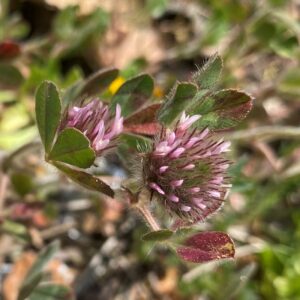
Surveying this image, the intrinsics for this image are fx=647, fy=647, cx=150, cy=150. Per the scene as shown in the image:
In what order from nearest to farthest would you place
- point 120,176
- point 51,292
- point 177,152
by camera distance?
point 177,152 → point 51,292 → point 120,176

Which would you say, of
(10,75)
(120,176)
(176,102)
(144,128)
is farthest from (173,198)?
(10,75)

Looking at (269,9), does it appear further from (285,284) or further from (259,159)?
(285,284)

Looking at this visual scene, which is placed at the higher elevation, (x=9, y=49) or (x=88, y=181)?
(x=88, y=181)

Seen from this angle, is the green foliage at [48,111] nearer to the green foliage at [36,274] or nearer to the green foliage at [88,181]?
the green foliage at [88,181]

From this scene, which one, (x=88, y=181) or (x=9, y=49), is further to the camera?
(x=9, y=49)

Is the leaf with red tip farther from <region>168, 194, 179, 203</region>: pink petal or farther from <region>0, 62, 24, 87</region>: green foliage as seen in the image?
<region>0, 62, 24, 87</region>: green foliage

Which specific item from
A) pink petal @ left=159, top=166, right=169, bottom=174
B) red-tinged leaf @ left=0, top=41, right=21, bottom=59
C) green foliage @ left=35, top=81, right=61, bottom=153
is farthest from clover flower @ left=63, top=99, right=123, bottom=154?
red-tinged leaf @ left=0, top=41, right=21, bottom=59

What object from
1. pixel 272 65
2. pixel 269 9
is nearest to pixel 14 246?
pixel 269 9

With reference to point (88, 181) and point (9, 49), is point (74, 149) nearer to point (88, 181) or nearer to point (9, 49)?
point (88, 181)
